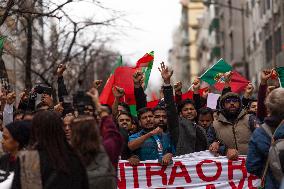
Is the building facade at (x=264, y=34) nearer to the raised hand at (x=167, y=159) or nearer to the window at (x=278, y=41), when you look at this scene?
the window at (x=278, y=41)

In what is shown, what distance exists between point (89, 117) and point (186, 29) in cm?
12792

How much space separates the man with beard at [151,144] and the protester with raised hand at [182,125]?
12 centimetres

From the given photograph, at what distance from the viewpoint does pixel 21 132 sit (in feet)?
23.9

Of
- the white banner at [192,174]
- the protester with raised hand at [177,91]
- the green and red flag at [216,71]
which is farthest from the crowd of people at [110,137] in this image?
the green and red flag at [216,71]

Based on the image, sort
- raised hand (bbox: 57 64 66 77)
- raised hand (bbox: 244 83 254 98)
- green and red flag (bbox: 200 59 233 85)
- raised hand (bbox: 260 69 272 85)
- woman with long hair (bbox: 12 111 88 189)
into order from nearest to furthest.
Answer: woman with long hair (bbox: 12 111 88 189) < raised hand (bbox: 260 69 272 85) < raised hand (bbox: 57 64 66 77) < raised hand (bbox: 244 83 254 98) < green and red flag (bbox: 200 59 233 85)

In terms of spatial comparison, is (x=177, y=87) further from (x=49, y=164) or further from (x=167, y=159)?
(x=49, y=164)

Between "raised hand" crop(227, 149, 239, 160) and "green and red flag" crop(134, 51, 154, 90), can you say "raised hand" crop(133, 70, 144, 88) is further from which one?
"green and red flag" crop(134, 51, 154, 90)

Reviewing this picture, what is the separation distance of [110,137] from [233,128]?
140 inches

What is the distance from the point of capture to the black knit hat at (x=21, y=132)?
286 inches

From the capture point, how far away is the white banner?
10.9m

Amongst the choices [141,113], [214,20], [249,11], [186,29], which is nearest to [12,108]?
[141,113]

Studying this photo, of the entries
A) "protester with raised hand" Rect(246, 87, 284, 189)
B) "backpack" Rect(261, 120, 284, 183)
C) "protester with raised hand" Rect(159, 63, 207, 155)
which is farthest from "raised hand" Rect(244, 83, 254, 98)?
"backpack" Rect(261, 120, 284, 183)

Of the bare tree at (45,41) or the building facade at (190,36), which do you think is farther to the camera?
the building facade at (190,36)

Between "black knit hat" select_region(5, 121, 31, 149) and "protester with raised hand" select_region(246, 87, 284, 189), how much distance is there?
83.9 inches
